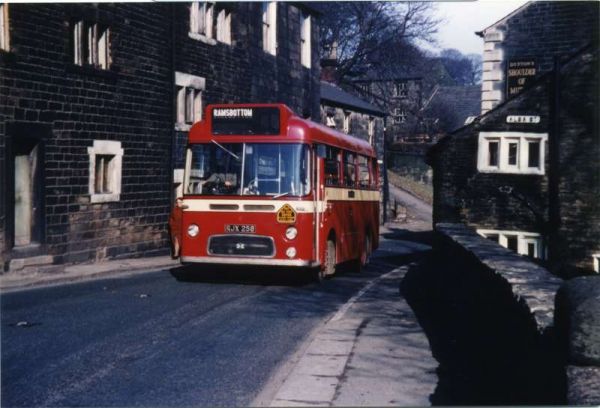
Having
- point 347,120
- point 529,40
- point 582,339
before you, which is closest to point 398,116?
point 347,120

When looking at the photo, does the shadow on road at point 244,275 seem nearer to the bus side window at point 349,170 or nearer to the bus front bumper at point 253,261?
the bus front bumper at point 253,261

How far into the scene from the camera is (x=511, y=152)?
2195 cm

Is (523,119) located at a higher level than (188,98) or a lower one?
lower

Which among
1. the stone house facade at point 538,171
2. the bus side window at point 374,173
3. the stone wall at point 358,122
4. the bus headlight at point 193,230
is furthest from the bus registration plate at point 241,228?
the stone wall at point 358,122

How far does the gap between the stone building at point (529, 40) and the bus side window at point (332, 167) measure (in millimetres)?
9183

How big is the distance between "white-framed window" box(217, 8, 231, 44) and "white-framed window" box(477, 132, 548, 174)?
908 centimetres

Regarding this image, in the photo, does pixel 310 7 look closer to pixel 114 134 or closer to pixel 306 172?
pixel 114 134

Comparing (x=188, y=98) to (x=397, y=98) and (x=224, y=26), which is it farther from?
(x=397, y=98)

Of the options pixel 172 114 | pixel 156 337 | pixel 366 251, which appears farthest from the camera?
pixel 172 114

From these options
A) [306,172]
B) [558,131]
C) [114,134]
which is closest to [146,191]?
[114,134]

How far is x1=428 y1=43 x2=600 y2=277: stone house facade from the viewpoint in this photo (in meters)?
20.5

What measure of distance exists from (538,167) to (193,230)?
12094 mm

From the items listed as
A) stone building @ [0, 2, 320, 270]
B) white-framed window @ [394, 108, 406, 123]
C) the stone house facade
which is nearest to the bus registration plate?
stone building @ [0, 2, 320, 270]

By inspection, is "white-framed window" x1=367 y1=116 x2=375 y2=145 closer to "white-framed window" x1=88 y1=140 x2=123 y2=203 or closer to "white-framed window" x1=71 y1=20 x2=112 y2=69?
"white-framed window" x1=88 y1=140 x2=123 y2=203
